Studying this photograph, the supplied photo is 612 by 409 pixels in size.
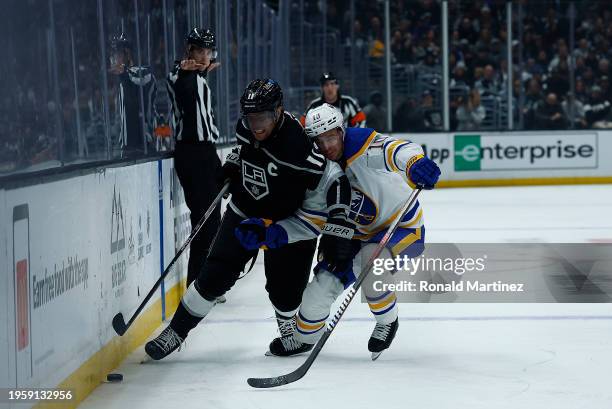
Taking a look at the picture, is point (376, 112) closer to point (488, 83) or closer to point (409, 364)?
point (488, 83)

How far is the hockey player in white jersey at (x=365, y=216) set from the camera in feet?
13.9

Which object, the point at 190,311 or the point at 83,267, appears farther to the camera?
the point at 190,311

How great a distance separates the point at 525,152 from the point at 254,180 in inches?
426

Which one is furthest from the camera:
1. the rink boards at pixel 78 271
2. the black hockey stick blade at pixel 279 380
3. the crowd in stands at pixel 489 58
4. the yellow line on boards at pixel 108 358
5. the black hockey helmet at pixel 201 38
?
the crowd in stands at pixel 489 58

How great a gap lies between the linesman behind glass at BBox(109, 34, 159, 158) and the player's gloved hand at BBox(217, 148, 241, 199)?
0.42m

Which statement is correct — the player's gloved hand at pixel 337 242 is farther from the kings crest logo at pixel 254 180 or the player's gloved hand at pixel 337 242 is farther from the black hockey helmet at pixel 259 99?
the black hockey helmet at pixel 259 99

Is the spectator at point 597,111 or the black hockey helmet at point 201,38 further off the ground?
the black hockey helmet at point 201,38

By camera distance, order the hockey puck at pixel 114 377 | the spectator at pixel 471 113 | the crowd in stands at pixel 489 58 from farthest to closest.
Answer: the crowd in stands at pixel 489 58, the spectator at pixel 471 113, the hockey puck at pixel 114 377

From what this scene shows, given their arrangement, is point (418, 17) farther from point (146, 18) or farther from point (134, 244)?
point (134, 244)

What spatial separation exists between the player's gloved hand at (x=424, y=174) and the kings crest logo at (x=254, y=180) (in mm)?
579

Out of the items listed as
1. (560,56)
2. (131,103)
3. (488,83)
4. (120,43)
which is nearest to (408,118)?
(488,83)

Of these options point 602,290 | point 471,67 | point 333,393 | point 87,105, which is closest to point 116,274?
point 87,105

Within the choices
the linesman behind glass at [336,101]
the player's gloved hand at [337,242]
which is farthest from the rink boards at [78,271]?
the linesman behind glass at [336,101]

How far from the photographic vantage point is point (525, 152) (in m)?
14.6
